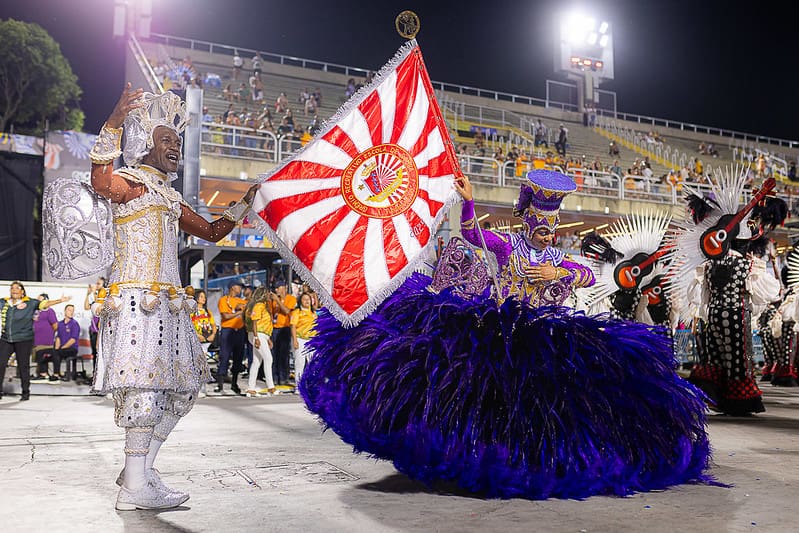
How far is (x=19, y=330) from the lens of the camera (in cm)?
959

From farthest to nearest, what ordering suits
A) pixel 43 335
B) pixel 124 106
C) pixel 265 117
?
1. pixel 265 117
2. pixel 43 335
3. pixel 124 106

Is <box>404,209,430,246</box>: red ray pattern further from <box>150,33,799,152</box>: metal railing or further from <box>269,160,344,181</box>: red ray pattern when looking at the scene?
<box>150,33,799,152</box>: metal railing

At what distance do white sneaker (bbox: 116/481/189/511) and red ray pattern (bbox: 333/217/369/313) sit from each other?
1.40 metres

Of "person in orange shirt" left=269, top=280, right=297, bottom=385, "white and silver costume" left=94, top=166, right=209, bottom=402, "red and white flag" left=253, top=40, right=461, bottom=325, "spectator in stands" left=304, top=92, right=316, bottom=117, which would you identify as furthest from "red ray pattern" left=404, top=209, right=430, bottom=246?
"spectator in stands" left=304, top=92, right=316, bottom=117

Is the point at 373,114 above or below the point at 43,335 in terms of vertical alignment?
above

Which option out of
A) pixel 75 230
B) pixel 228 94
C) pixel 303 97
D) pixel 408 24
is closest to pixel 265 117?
pixel 228 94

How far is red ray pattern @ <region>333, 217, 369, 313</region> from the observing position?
14.6ft

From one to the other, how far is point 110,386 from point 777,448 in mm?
4795

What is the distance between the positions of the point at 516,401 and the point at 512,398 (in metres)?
0.03

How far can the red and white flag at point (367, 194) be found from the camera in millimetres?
4508

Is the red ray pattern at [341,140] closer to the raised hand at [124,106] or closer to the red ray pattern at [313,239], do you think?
the red ray pattern at [313,239]

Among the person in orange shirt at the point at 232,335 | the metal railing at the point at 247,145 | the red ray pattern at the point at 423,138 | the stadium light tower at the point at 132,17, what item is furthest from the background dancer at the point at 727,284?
the stadium light tower at the point at 132,17

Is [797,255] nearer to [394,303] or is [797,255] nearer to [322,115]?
[394,303]

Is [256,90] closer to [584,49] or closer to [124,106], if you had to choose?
[124,106]
